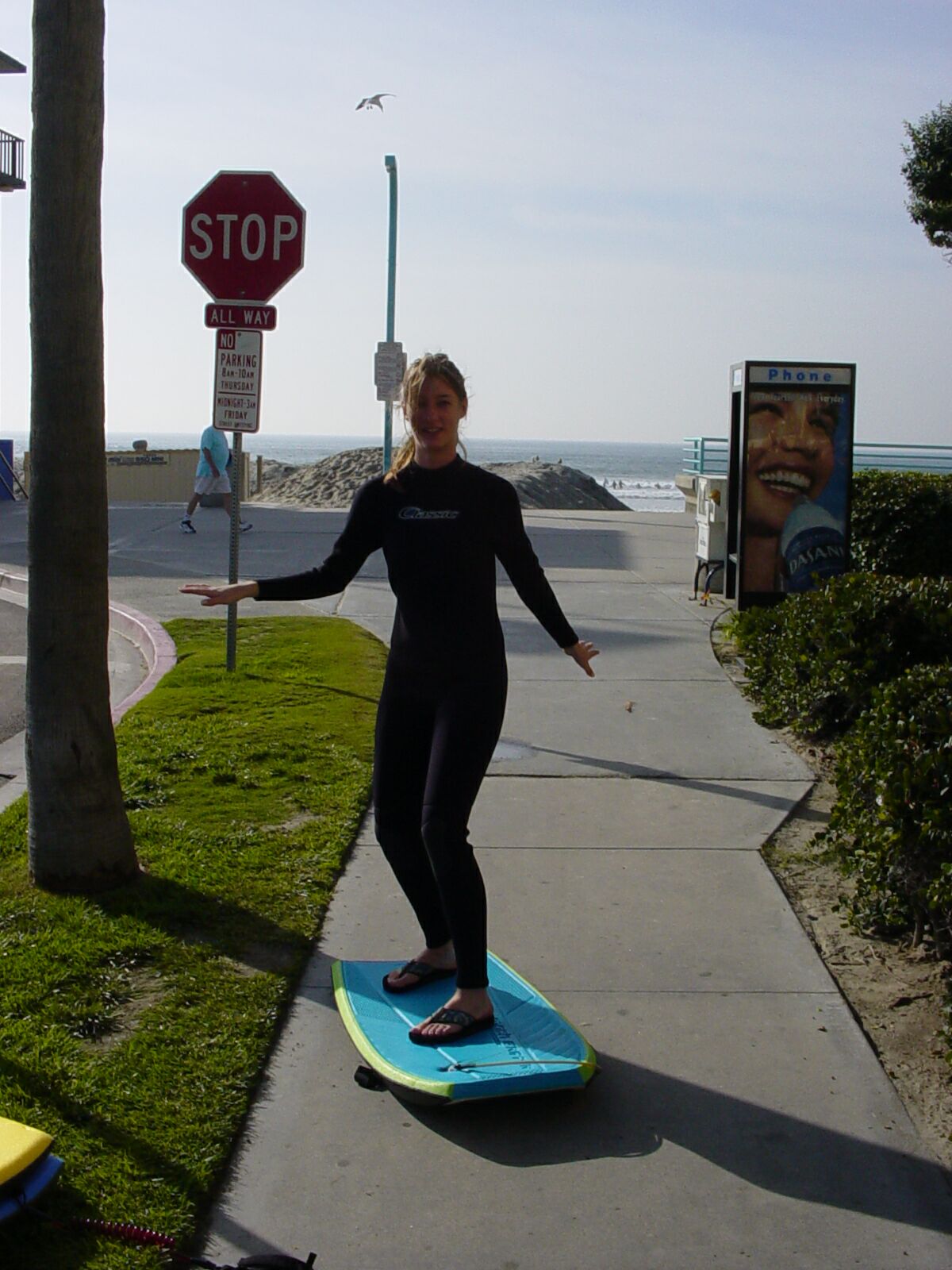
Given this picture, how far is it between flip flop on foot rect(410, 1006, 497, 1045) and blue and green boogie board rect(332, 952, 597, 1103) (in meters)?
0.02

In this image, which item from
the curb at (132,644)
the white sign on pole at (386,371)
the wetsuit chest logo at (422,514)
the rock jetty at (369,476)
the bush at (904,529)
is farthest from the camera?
the rock jetty at (369,476)

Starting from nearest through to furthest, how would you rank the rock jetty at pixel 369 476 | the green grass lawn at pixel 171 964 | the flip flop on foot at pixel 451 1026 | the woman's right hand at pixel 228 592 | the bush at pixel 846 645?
the green grass lawn at pixel 171 964 → the flip flop on foot at pixel 451 1026 → the woman's right hand at pixel 228 592 → the bush at pixel 846 645 → the rock jetty at pixel 369 476

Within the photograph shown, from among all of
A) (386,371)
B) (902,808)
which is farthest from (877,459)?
(902,808)

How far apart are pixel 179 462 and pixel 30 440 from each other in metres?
27.8

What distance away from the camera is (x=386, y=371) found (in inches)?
982

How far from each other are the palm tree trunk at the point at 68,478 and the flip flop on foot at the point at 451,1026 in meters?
1.64

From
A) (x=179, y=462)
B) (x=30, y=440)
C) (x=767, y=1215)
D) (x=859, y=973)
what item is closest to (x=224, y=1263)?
(x=767, y=1215)

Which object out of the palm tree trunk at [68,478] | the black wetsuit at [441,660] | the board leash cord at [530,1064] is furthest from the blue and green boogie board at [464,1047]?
the palm tree trunk at [68,478]

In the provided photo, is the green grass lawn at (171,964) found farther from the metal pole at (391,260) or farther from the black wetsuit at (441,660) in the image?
the metal pole at (391,260)

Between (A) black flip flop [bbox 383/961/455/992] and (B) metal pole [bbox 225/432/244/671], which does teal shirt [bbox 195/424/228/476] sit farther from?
(A) black flip flop [bbox 383/961/455/992]

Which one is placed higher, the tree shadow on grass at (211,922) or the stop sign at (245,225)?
the stop sign at (245,225)

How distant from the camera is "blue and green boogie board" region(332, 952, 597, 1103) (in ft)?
11.5

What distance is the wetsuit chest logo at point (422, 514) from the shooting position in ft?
12.9

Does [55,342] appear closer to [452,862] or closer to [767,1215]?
[452,862]
